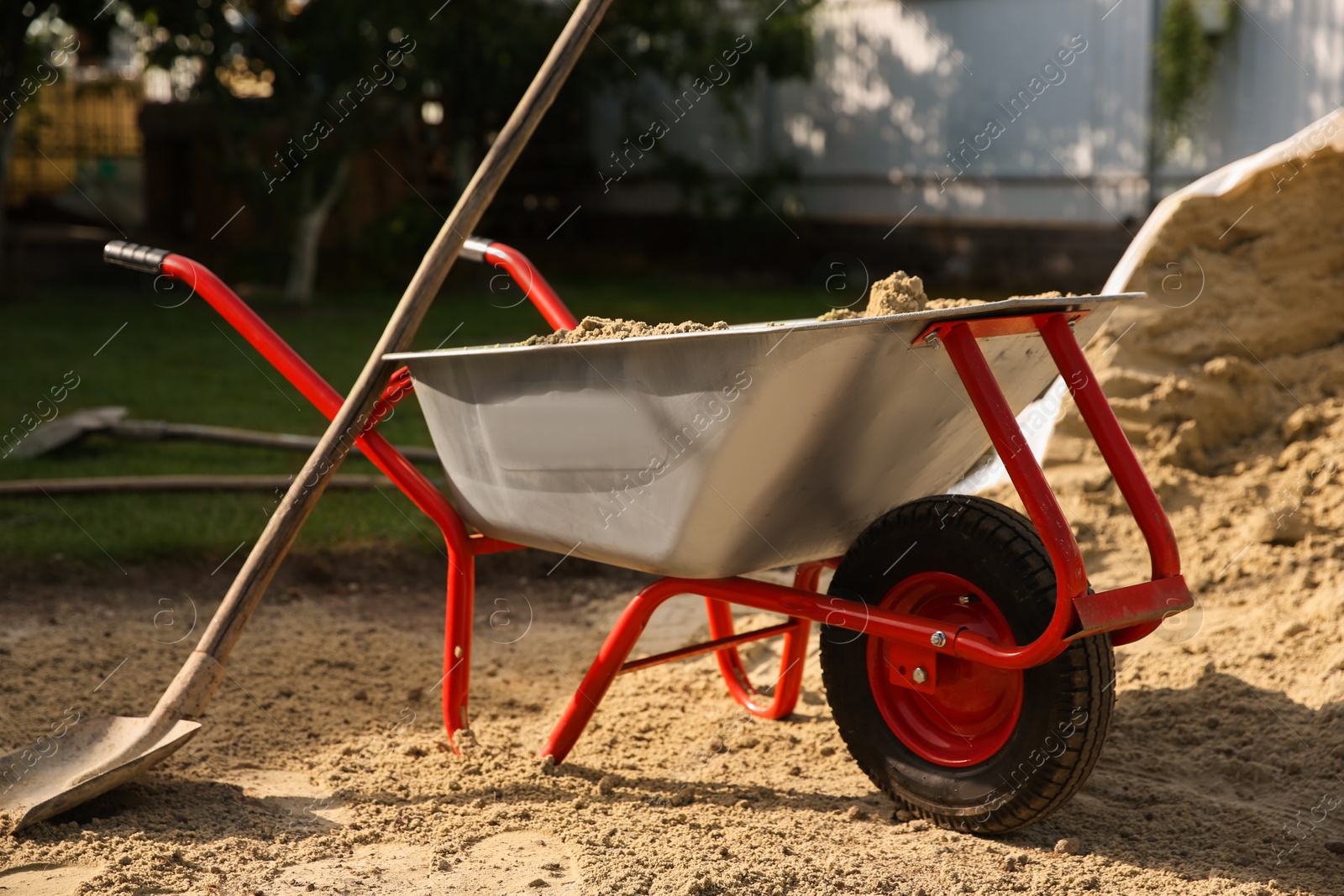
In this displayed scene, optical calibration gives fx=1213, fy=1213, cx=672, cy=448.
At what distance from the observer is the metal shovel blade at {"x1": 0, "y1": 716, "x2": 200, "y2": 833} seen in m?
2.26

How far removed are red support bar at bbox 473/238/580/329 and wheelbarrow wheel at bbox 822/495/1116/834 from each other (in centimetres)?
91

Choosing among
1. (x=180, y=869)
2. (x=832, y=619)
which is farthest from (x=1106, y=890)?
(x=180, y=869)

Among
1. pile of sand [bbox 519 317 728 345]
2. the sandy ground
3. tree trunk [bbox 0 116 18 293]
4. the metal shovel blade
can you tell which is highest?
tree trunk [bbox 0 116 18 293]

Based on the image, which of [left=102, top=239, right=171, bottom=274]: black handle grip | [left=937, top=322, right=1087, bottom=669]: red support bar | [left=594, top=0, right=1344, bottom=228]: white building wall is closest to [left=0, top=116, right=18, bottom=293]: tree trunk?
[left=594, top=0, right=1344, bottom=228]: white building wall

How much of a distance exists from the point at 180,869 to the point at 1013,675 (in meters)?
1.51

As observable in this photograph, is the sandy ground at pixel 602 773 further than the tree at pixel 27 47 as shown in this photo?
No

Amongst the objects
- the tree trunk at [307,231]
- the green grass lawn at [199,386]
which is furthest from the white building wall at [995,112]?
the tree trunk at [307,231]

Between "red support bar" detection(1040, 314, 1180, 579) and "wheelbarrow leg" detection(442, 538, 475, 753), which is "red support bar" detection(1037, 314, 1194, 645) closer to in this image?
"red support bar" detection(1040, 314, 1180, 579)

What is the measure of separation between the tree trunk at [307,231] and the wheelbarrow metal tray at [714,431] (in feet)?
23.7

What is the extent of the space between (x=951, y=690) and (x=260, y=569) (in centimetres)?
144

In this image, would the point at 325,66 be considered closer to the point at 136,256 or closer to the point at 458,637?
the point at 136,256

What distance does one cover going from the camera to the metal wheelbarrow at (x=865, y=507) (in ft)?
6.59

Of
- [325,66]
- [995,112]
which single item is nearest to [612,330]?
[325,66]

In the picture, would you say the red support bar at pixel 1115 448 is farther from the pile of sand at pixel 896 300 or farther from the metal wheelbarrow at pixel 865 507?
the pile of sand at pixel 896 300
